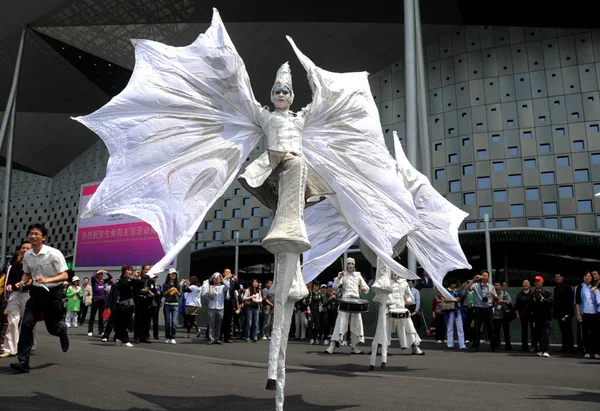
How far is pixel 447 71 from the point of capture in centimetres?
3372

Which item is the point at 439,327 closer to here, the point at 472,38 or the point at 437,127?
the point at 437,127

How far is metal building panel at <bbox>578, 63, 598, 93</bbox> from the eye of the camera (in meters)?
30.2

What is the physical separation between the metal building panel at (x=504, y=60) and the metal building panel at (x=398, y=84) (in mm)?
6156

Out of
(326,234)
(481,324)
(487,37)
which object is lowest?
(481,324)

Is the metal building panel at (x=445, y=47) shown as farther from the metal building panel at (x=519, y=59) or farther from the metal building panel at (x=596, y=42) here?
the metal building panel at (x=596, y=42)

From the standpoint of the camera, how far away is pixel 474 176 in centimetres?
3162

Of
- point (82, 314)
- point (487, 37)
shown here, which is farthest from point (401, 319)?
point (487, 37)

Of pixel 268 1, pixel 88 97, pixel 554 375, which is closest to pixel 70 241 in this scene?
pixel 88 97

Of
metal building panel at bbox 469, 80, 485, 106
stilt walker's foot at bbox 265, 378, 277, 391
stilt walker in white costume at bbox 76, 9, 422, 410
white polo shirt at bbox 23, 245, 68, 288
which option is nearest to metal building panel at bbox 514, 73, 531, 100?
metal building panel at bbox 469, 80, 485, 106

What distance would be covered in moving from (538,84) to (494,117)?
10.3ft

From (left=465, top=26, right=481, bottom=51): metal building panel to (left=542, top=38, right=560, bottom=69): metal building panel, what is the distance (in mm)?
3880

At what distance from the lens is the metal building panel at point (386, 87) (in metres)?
35.5

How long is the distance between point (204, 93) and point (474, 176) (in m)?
29.3

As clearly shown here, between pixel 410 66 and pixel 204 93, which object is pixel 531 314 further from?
pixel 410 66
